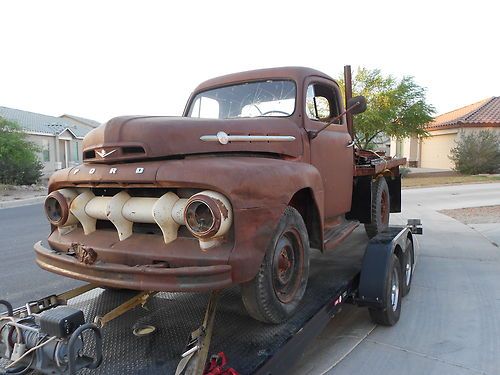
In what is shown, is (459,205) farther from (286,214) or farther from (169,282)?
(169,282)

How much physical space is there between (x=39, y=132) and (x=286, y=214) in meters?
32.6

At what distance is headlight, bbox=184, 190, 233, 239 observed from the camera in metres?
2.40

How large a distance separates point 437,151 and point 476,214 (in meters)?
21.4

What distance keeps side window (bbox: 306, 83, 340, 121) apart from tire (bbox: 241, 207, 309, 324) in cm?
132

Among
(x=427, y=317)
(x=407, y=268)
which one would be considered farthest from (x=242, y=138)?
(x=407, y=268)

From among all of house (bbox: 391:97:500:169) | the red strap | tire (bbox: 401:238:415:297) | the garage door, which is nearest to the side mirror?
tire (bbox: 401:238:415:297)

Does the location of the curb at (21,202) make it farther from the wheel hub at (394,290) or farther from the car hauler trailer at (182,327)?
the wheel hub at (394,290)

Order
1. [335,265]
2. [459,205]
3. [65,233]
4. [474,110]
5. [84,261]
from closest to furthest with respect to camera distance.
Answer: [84,261] < [65,233] < [335,265] < [459,205] < [474,110]

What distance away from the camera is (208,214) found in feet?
8.22

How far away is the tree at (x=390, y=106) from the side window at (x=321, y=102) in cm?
1856

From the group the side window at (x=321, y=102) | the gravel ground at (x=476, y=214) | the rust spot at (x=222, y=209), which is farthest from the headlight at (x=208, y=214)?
the gravel ground at (x=476, y=214)

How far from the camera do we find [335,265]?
4.57m

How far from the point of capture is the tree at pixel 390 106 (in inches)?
905

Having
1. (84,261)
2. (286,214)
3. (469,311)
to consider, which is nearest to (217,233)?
(286,214)
